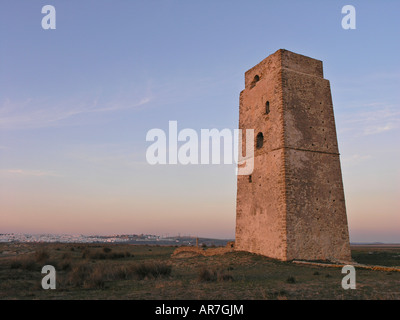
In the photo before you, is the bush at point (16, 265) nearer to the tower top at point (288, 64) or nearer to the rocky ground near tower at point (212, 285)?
the rocky ground near tower at point (212, 285)

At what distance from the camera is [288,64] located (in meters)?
18.0

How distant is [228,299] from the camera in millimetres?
7664

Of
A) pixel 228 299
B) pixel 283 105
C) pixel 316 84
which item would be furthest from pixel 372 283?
pixel 316 84

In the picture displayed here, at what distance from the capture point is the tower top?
1791 cm

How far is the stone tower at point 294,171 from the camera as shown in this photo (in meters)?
16.2

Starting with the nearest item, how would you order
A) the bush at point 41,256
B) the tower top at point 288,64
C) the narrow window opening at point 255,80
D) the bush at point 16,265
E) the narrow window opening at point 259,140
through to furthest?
1. the bush at point 16,265
2. the tower top at point 288,64
3. the narrow window opening at point 259,140
4. the bush at point 41,256
5. the narrow window opening at point 255,80

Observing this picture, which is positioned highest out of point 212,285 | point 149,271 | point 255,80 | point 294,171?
point 255,80

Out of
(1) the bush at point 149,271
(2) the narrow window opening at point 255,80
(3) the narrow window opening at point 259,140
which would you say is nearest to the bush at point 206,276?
(1) the bush at point 149,271

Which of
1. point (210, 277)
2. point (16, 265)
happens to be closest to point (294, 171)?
point (210, 277)

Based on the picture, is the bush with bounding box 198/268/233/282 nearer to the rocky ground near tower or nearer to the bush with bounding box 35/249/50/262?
the rocky ground near tower

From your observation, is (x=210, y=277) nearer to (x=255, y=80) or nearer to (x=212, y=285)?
(x=212, y=285)

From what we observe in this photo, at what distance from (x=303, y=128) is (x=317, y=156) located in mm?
1704

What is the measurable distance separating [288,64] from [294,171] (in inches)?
236
